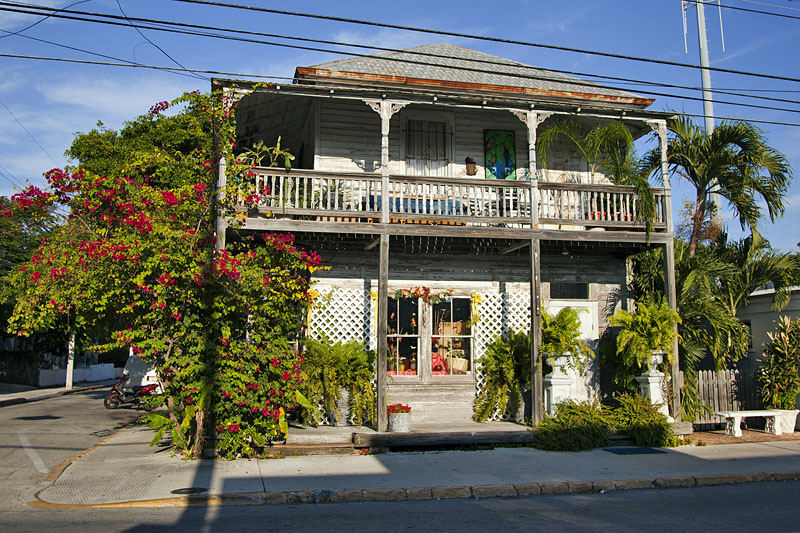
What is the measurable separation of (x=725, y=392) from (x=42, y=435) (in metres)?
14.6

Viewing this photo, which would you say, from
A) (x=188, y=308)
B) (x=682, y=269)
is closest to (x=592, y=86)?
(x=682, y=269)

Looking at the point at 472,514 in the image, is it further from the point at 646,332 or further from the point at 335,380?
the point at 646,332

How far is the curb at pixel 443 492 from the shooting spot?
7.12 m

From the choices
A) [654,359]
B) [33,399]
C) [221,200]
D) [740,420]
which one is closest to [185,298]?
[221,200]

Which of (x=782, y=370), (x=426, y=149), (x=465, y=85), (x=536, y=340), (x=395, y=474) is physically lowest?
(x=395, y=474)

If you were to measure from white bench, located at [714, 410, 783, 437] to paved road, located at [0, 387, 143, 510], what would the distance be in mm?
11860

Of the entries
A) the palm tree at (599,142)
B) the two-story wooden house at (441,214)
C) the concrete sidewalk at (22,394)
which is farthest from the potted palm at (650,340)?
the concrete sidewalk at (22,394)

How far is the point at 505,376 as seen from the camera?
1260 cm

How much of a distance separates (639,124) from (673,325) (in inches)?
200

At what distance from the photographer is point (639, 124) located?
14445mm

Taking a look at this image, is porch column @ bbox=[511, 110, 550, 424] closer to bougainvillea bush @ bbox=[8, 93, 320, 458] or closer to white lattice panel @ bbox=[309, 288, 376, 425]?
white lattice panel @ bbox=[309, 288, 376, 425]

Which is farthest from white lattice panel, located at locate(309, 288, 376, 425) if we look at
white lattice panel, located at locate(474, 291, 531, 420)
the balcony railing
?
white lattice panel, located at locate(474, 291, 531, 420)

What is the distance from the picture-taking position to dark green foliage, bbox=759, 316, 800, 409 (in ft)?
42.0

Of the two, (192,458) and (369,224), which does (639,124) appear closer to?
(369,224)
